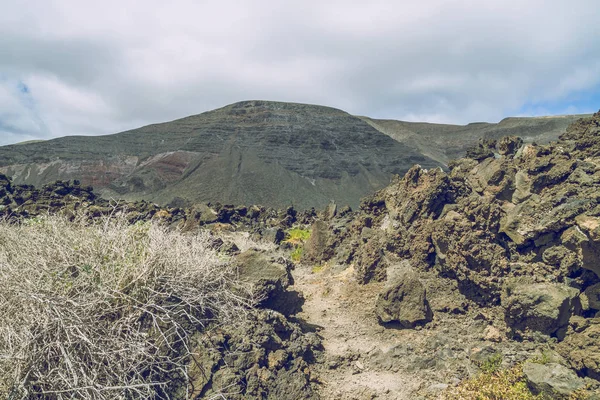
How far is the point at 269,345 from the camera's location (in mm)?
5648

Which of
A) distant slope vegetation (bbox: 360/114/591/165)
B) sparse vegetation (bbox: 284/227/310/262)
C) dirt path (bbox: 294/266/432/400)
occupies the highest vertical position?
distant slope vegetation (bbox: 360/114/591/165)

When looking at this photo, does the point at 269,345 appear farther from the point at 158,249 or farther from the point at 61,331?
the point at 61,331

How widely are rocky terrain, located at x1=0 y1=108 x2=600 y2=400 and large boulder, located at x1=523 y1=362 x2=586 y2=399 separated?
13 millimetres

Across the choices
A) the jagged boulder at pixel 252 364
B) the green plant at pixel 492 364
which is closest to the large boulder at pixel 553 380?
the green plant at pixel 492 364

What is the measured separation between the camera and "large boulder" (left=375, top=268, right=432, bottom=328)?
7.31 meters

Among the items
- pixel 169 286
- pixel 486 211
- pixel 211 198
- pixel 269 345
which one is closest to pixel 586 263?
pixel 486 211

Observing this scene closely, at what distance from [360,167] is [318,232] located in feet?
146

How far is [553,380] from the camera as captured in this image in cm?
493

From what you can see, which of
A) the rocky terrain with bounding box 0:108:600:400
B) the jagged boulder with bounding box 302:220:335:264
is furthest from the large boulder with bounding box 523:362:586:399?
the jagged boulder with bounding box 302:220:335:264

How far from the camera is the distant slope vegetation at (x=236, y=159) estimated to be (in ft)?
153

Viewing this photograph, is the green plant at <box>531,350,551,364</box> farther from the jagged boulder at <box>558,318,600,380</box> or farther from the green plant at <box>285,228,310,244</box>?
the green plant at <box>285,228,310,244</box>

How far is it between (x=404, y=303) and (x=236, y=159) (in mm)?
47963

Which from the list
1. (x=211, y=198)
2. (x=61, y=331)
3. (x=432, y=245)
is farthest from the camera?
(x=211, y=198)

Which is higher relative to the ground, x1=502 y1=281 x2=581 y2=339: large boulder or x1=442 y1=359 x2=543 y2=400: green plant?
x1=502 y1=281 x2=581 y2=339: large boulder
